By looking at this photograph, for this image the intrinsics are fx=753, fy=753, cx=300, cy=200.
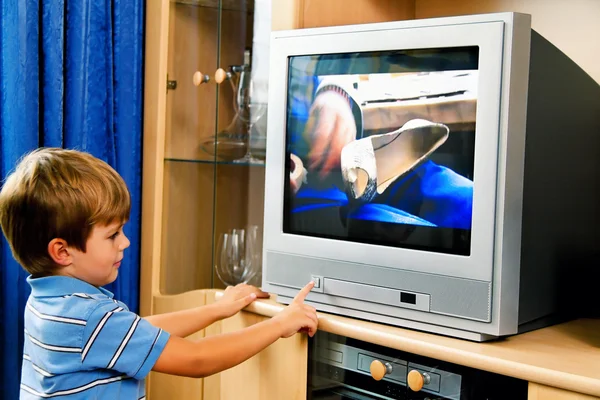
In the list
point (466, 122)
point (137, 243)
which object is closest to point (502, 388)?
point (466, 122)

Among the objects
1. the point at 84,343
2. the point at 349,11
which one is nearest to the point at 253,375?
the point at 84,343

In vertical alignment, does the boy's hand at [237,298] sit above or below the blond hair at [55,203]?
below

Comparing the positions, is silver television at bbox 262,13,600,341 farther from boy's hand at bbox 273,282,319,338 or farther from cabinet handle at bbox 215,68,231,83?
cabinet handle at bbox 215,68,231,83

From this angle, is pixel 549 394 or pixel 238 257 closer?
pixel 549 394

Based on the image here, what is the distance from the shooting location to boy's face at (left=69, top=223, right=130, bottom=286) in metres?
1.37

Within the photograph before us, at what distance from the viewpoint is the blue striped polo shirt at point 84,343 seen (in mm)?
1303

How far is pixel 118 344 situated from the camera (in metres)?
1.30

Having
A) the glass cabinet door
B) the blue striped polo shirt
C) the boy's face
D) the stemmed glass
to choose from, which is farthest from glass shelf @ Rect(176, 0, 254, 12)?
the blue striped polo shirt

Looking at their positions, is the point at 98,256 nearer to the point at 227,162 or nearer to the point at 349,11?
the point at 227,162

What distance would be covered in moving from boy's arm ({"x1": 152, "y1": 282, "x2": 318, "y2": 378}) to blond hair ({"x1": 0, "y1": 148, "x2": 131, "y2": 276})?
0.25m

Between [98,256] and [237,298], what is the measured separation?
0.44 meters

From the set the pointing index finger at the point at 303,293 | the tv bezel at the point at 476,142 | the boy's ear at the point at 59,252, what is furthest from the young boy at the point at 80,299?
the tv bezel at the point at 476,142

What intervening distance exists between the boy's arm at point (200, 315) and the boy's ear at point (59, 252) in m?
0.29

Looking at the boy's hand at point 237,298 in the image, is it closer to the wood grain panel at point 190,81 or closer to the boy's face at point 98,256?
the boy's face at point 98,256
